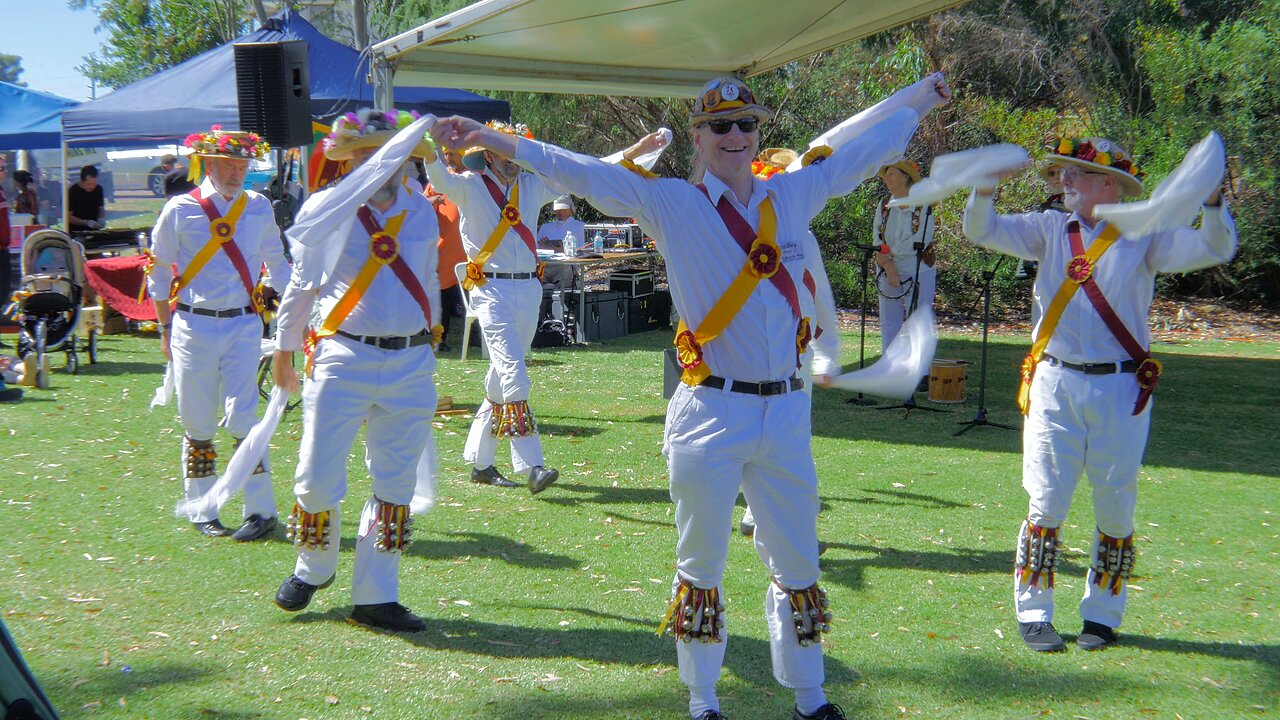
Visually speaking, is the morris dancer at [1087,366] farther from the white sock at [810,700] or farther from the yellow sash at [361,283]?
the yellow sash at [361,283]

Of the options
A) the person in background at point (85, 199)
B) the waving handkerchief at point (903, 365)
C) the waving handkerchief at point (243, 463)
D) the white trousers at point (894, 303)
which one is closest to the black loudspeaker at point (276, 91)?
the white trousers at point (894, 303)

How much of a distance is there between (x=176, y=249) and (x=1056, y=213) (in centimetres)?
495

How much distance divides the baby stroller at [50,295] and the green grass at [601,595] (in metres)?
2.87

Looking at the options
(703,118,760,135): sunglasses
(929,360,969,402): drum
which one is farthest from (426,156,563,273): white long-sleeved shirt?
(929,360,969,402): drum

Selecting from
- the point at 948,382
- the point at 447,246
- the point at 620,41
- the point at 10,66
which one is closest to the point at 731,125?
the point at 620,41

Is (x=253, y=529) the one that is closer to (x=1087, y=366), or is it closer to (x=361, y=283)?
(x=361, y=283)

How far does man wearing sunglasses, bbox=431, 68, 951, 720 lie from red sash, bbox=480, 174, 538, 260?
12.9 ft

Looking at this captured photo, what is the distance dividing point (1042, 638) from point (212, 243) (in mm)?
5126

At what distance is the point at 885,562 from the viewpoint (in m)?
6.27

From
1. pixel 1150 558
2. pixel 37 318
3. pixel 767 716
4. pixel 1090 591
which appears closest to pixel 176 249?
pixel 767 716

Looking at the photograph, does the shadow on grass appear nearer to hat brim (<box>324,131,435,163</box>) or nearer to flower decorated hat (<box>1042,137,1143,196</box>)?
hat brim (<box>324,131,435,163</box>)

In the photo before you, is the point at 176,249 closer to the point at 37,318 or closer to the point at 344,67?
the point at 37,318

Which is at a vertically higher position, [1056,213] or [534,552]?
[1056,213]

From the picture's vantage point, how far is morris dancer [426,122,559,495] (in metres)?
7.64
